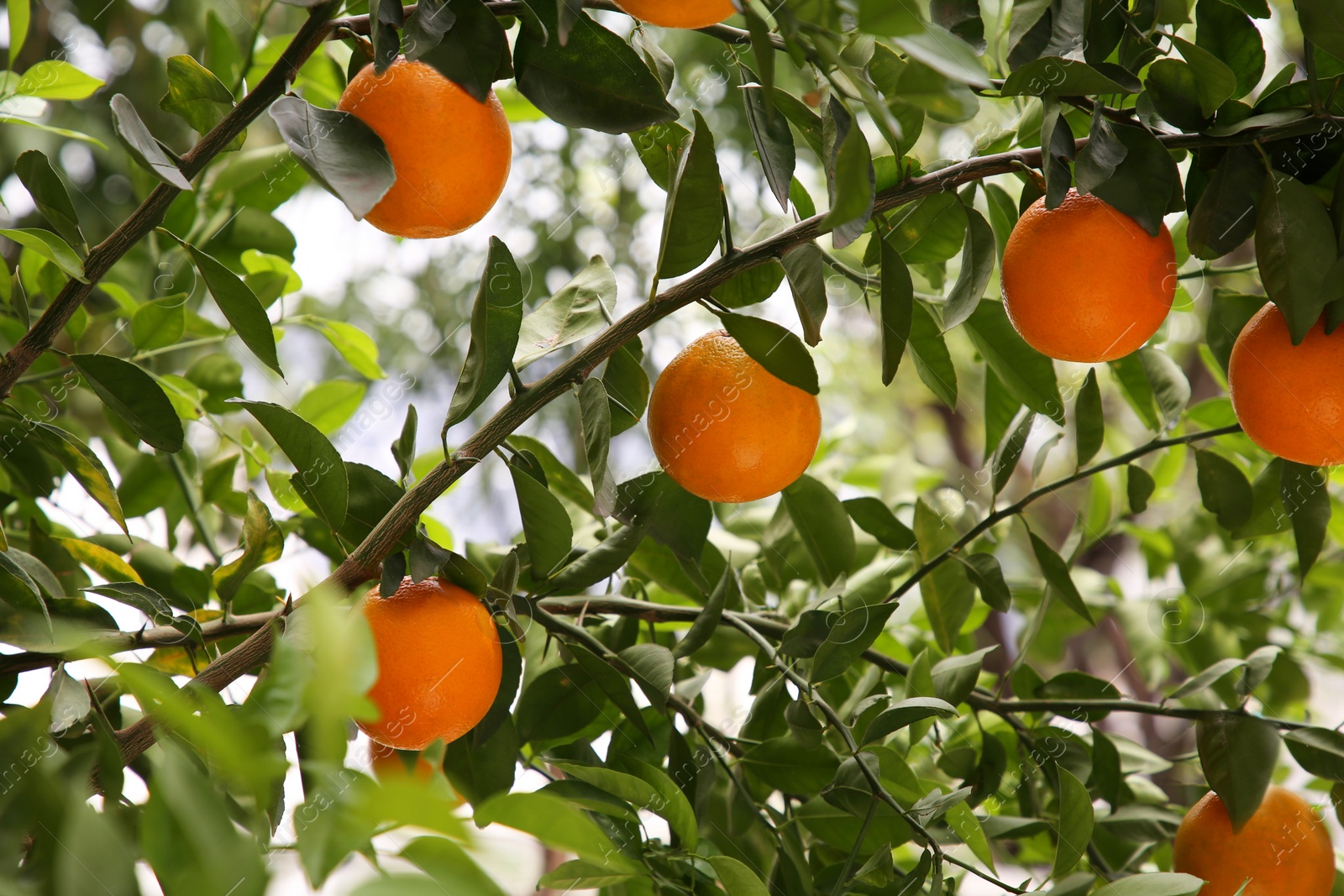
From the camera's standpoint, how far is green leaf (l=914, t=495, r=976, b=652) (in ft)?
1.84

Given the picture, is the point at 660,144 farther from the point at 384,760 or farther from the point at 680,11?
the point at 384,760

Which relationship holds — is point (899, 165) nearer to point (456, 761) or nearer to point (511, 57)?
point (511, 57)

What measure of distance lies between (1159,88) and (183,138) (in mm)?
1077

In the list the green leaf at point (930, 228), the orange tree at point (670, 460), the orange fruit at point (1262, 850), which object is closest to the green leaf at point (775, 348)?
the orange tree at point (670, 460)

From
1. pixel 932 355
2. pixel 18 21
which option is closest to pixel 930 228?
pixel 932 355

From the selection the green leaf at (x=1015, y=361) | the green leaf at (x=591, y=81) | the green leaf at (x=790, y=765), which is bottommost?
the green leaf at (x=790, y=765)

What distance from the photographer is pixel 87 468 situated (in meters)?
0.44

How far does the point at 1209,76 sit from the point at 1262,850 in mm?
366

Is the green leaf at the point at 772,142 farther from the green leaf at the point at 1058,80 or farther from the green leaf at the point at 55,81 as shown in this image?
the green leaf at the point at 55,81

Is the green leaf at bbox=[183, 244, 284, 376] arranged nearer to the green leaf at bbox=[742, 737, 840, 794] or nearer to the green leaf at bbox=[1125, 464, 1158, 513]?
the green leaf at bbox=[742, 737, 840, 794]

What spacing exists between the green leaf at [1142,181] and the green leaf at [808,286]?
0.11m

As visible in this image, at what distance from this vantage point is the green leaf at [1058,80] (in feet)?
1.01

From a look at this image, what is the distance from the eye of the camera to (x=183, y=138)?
3.64 ft

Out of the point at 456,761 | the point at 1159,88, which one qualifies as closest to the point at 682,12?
the point at 1159,88
